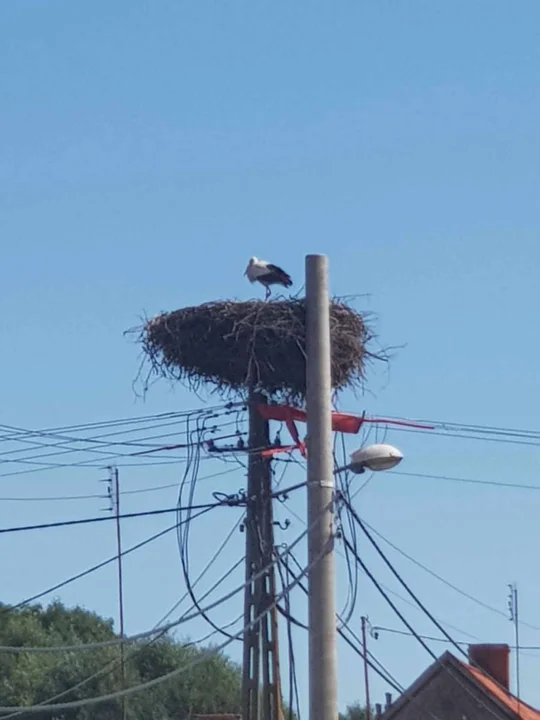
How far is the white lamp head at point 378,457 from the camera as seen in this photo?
11.7m

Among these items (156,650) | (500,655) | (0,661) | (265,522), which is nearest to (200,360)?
(265,522)

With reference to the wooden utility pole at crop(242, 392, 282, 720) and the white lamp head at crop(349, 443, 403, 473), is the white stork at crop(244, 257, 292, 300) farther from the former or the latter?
the white lamp head at crop(349, 443, 403, 473)

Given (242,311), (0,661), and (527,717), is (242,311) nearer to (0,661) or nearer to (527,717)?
(527,717)

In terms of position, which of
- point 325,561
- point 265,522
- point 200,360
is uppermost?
point 200,360

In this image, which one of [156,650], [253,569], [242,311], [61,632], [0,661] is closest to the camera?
[253,569]

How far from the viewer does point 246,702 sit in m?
14.9

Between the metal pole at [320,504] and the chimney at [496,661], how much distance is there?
1829cm

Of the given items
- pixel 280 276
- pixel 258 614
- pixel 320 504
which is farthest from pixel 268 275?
pixel 320 504

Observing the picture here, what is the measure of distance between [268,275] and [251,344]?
2.25 m

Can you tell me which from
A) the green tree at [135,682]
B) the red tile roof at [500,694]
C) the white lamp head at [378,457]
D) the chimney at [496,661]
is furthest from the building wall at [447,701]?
the white lamp head at [378,457]

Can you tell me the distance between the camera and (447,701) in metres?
30.9

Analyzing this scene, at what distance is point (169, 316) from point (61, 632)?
128ft

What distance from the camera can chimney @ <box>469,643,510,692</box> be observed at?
29.0 metres

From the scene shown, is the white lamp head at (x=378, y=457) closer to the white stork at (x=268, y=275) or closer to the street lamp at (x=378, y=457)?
the street lamp at (x=378, y=457)
